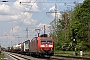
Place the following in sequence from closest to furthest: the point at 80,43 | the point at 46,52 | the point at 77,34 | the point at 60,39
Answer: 1. the point at 46,52
2. the point at 80,43
3. the point at 77,34
4. the point at 60,39

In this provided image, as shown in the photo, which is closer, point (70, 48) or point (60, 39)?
point (70, 48)

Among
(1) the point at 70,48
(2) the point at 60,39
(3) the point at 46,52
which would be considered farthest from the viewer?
(2) the point at 60,39

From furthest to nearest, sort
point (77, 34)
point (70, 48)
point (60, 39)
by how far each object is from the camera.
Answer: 1. point (60, 39)
2. point (70, 48)
3. point (77, 34)

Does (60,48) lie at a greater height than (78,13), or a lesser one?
lesser

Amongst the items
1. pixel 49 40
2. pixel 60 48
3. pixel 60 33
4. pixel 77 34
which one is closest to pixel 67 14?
pixel 60 33

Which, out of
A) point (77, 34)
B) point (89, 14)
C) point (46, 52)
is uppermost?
point (89, 14)

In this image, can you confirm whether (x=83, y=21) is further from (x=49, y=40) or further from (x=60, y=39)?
(x=49, y=40)

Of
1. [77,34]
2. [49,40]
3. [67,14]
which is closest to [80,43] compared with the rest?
[77,34]

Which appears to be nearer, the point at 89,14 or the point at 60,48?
the point at 89,14

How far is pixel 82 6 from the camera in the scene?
81062 mm

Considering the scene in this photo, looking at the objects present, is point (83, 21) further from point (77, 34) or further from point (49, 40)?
point (49, 40)

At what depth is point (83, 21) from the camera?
260ft

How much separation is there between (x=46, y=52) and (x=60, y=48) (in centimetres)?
4539

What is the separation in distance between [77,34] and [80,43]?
21.9 feet
